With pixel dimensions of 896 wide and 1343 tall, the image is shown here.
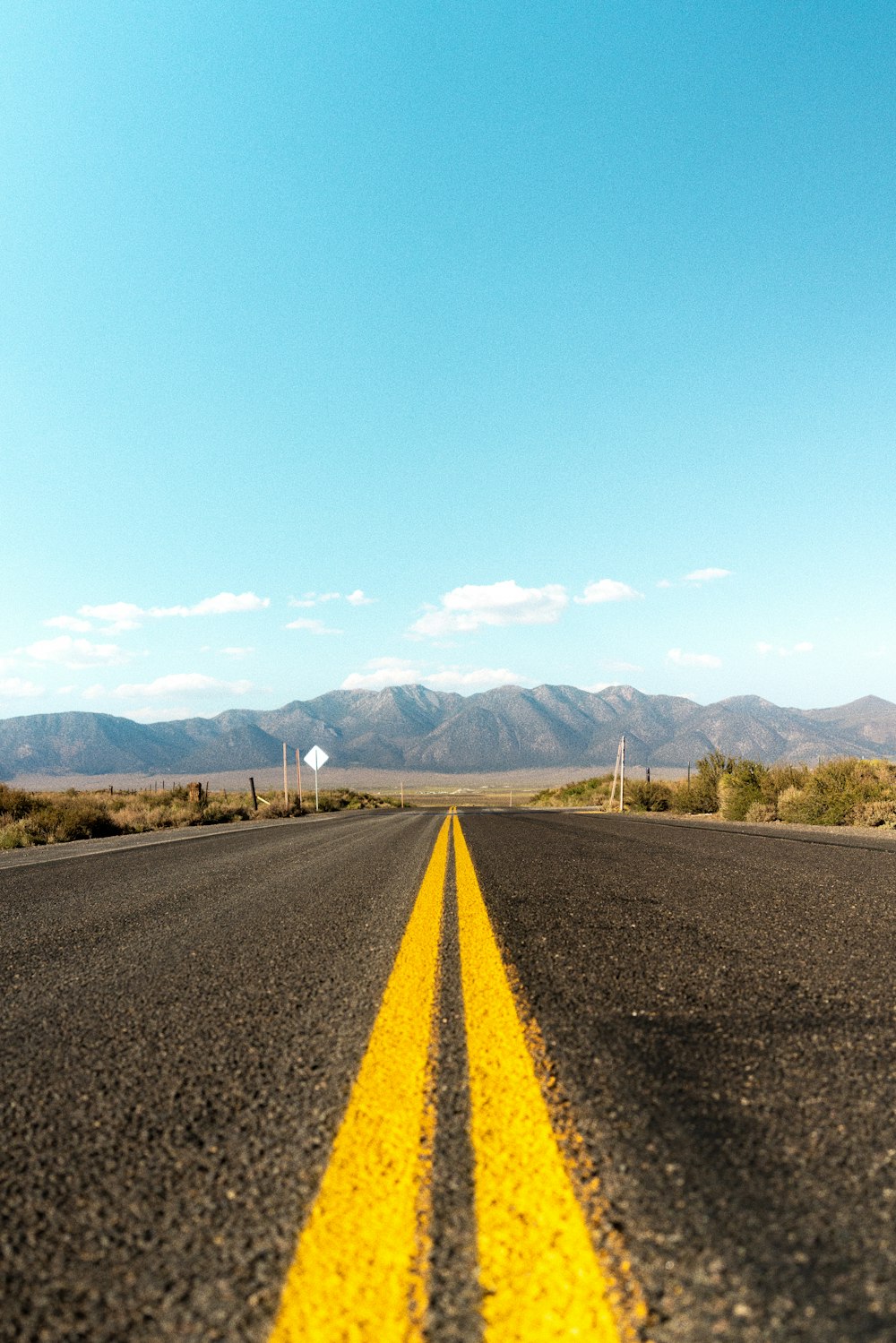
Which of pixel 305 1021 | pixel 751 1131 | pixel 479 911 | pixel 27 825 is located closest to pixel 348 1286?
pixel 751 1131

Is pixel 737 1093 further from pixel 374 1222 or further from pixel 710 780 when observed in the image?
pixel 710 780

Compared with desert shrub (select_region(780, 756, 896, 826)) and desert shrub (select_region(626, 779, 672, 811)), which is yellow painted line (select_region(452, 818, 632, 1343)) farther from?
desert shrub (select_region(626, 779, 672, 811))

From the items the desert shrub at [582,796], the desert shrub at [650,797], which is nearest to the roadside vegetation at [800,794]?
the desert shrub at [650,797]

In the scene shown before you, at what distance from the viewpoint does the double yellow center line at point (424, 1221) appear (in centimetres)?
81

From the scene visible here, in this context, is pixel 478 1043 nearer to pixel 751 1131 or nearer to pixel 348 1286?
pixel 751 1131

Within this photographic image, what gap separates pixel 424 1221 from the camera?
100 cm

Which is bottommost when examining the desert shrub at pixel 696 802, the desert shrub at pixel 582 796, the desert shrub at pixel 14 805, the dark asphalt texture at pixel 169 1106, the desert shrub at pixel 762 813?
the desert shrub at pixel 582 796

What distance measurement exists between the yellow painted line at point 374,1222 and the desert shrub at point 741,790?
1759cm

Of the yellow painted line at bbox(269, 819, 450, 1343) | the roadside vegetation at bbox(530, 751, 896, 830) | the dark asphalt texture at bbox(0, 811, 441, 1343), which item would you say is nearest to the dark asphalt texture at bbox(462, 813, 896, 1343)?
the yellow painted line at bbox(269, 819, 450, 1343)

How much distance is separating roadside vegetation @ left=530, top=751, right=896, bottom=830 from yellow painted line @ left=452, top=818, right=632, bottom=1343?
12524 millimetres

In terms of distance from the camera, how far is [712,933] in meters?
2.93

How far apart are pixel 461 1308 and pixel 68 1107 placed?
1.02 m

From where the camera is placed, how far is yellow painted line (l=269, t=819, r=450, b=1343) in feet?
2.68

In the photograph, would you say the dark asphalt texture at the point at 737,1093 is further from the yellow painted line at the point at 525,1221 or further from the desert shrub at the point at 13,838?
the desert shrub at the point at 13,838
